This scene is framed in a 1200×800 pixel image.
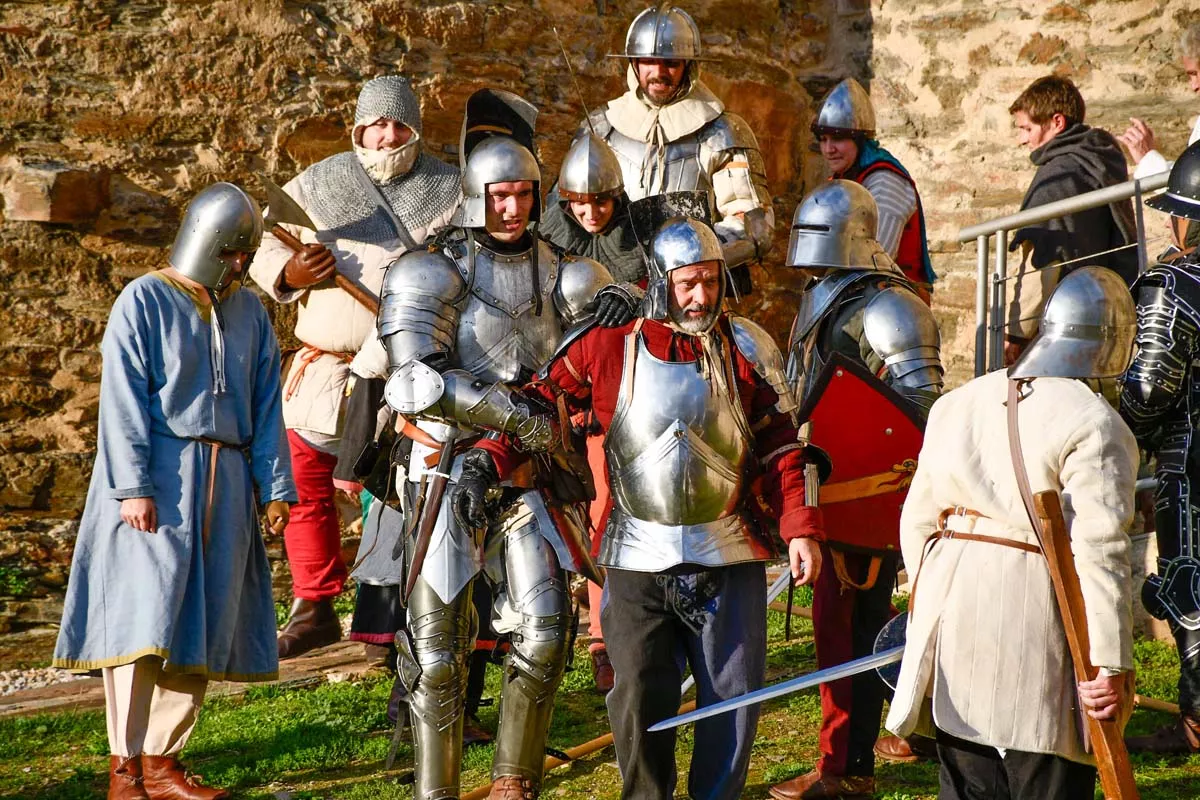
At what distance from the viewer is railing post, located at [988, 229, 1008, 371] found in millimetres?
5984

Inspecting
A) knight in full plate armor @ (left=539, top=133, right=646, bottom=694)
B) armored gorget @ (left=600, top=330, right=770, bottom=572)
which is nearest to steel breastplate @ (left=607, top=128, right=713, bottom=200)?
knight in full plate armor @ (left=539, top=133, right=646, bottom=694)

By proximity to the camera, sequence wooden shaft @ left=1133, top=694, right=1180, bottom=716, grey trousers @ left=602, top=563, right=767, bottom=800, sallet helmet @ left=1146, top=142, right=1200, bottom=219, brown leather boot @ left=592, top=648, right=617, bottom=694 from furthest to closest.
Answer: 1. brown leather boot @ left=592, top=648, right=617, bottom=694
2. wooden shaft @ left=1133, top=694, right=1180, bottom=716
3. sallet helmet @ left=1146, top=142, right=1200, bottom=219
4. grey trousers @ left=602, top=563, right=767, bottom=800

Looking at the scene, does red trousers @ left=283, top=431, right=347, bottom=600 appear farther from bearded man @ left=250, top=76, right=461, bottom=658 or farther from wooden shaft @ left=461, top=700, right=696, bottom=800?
wooden shaft @ left=461, top=700, right=696, bottom=800

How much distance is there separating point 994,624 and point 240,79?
4868mm

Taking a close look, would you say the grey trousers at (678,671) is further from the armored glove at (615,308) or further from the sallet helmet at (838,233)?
the sallet helmet at (838,233)

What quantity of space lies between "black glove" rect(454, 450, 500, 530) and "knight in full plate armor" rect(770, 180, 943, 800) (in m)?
0.98

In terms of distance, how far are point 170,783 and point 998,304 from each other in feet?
11.2

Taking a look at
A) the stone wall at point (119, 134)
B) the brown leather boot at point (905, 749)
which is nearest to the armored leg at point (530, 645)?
the brown leather boot at point (905, 749)


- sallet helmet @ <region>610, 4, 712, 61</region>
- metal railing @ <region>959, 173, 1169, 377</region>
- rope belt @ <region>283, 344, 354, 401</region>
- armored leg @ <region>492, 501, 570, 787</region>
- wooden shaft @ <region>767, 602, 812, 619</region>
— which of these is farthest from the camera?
wooden shaft @ <region>767, 602, 812, 619</region>

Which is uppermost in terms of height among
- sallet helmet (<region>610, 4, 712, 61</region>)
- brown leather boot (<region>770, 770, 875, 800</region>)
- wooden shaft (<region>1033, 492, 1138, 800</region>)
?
sallet helmet (<region>610, 4, 712, 61</region>)

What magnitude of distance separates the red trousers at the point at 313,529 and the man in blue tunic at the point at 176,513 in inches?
57.3

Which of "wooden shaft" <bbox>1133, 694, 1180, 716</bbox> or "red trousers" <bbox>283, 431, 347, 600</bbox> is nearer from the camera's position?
"wooden shaft" <bbox>1133, 694, 1180, 716</bbox>

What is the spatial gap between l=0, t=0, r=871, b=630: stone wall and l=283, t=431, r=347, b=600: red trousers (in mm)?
1044

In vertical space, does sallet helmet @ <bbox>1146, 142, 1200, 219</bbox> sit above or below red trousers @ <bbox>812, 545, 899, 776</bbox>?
above
